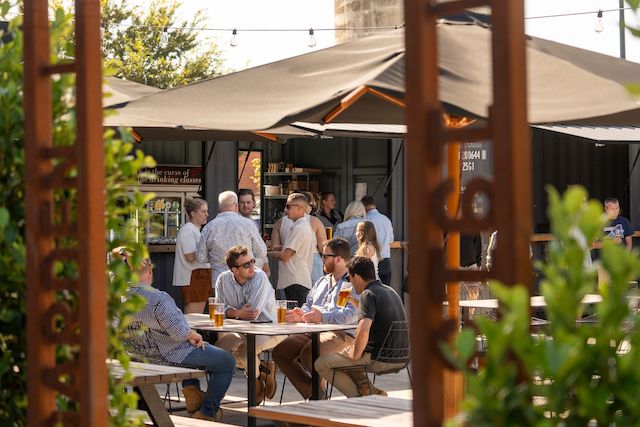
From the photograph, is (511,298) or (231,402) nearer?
(511,298)

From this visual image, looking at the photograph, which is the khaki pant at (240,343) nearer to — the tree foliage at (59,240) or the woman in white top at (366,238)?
the woman in white top at (366,238)

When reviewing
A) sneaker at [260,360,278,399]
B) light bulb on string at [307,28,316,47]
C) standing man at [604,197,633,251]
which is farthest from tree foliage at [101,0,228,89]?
sneaker at [260,360,278,399]

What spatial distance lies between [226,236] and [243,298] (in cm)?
187

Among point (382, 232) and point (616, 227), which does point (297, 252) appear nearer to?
point (382, 232)

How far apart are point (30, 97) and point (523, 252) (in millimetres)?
1685

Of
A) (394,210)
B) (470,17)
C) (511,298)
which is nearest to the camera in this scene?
(511,298)

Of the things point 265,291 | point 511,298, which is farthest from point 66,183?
point 265,291

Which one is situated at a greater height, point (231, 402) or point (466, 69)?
point (466, 69)

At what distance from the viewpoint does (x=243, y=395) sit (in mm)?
9680

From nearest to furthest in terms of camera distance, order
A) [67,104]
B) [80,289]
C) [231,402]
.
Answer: [80,289] < [67,104] < [231,402]

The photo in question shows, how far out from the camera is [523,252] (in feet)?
7.08

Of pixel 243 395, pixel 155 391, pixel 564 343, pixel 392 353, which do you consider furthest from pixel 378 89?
pixel 243 395

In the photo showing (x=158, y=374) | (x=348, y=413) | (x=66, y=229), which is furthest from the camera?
(x=158, y=374)

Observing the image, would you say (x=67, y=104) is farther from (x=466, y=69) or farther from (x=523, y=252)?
(x=466, y=69)
